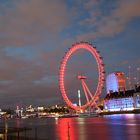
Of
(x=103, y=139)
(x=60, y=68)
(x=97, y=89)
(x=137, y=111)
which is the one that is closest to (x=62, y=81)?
(x=60, y=68)

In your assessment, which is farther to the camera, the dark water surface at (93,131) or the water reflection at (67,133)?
the dark water surface at (93,131)

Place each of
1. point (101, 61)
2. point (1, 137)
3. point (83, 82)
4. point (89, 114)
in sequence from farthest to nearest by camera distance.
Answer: point (89, 114) < point (83, 82) < point (101, 61) < point (1, 137)

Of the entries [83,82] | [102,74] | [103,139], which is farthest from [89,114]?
[103,139]

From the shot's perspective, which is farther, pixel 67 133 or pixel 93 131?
pixel 93 131

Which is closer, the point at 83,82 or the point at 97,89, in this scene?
the point at 97,89

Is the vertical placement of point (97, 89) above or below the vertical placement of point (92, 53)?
below

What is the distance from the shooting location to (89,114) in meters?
192

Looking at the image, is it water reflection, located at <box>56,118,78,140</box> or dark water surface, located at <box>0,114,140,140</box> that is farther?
dark water surface, located at <box>0,114,140,140</box>

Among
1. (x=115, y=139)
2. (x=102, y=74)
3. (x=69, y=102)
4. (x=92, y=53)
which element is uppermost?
(x=92, y=53)

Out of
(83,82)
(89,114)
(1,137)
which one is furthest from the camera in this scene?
(89,114)

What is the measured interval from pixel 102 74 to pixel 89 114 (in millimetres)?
55327

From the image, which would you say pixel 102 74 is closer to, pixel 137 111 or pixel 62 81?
pixel 62 81

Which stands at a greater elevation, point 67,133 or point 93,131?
point 93,131

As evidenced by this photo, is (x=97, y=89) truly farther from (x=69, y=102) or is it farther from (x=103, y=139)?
(x=103, y=139)
